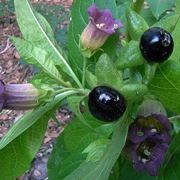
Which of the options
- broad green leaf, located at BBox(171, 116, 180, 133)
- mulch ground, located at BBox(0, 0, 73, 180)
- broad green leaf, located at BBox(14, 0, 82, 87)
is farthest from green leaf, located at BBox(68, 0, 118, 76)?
mulch ground, located at BBox(0, 0, 73, 180)

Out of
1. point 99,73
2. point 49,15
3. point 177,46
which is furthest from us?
point 49,15

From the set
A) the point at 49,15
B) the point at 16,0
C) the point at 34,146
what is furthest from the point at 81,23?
the point at 49,15

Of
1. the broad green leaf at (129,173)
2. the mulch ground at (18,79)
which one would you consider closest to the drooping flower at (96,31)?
the broad green leaf at (129,173)

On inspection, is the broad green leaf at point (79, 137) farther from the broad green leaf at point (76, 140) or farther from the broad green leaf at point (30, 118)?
the broad green leaf at point (30, 118)

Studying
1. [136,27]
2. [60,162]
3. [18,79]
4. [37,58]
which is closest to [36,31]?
[37,58]

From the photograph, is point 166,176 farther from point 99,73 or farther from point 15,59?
point 15,59

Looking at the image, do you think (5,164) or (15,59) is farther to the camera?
(15,59)
